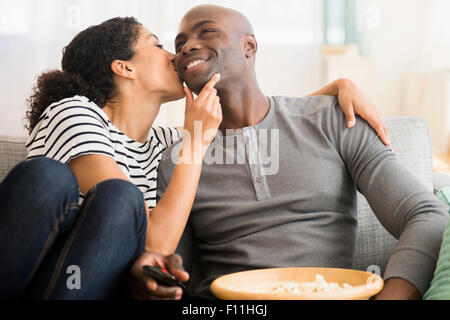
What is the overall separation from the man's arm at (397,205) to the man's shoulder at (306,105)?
3cm

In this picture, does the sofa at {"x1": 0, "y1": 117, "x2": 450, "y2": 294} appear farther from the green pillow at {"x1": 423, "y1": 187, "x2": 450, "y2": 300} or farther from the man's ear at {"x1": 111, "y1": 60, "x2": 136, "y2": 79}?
the green pillow at {"x1": 423, "y1": 187, "x2": 450, "y2": 300}

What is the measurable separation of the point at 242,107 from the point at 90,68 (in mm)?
466

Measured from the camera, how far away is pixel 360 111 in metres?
1.43

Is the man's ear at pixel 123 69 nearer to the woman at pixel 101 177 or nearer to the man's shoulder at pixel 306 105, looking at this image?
the woman at pixel 101 177

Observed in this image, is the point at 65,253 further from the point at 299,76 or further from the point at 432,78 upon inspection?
the point at 432,78

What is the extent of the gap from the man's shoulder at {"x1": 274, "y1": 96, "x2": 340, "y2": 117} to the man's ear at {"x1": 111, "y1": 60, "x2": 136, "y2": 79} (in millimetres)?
436

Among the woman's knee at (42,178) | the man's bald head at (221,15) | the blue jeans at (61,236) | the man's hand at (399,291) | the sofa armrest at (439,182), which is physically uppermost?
the man's bald head at (221,15)

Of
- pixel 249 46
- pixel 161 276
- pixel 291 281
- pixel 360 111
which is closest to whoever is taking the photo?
pixel 161 276

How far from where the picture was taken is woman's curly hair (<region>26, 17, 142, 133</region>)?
5.28 feet

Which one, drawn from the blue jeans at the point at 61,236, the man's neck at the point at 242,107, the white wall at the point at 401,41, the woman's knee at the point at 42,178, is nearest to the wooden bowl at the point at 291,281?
the blue jeans at the point at 61,236

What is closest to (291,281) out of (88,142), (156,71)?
(88,142)

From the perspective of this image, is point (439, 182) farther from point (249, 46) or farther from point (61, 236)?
point (61, 236)

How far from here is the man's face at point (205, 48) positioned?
154cm
